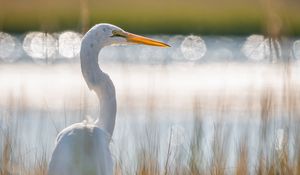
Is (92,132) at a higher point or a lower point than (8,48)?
lower

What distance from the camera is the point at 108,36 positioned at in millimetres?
4930

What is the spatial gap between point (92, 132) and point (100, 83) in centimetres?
62

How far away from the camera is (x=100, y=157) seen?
4.30 meters

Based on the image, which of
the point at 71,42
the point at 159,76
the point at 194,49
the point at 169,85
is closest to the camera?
the point at 71,42

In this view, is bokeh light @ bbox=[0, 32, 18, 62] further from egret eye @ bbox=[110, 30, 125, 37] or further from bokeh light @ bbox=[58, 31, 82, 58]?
egret eye @ bbox=[110, 30, 125, 37]

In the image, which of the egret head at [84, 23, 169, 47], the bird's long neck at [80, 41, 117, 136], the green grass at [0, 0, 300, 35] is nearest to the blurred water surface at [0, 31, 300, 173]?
the green grass at [0, 0, 300, 35]

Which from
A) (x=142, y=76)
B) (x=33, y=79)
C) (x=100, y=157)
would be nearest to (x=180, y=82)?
(x=142, y=76)

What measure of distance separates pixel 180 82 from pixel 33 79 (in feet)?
8.40

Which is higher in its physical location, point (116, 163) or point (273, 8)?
point (273, 8)

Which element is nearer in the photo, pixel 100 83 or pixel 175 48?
pixel 100 83

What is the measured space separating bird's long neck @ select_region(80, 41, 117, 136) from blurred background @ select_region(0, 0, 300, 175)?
0.26 feet

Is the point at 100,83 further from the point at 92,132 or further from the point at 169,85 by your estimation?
the point at 169,85

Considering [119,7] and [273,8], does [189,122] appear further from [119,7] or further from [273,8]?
[119,7]

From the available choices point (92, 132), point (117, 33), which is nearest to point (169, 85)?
point (117, 33)
